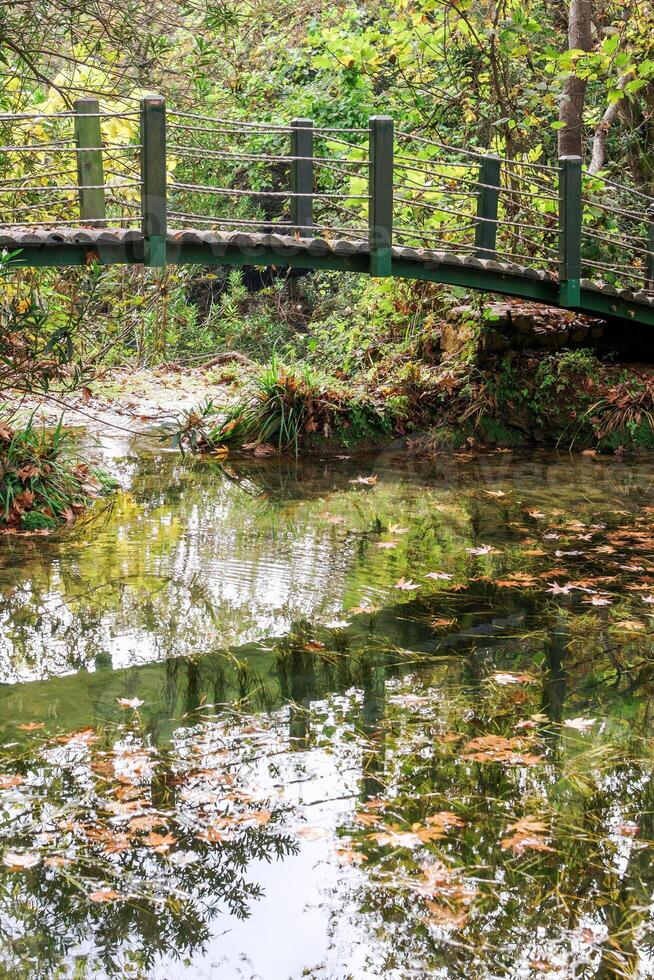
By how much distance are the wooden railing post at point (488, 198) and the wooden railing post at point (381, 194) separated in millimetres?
1053

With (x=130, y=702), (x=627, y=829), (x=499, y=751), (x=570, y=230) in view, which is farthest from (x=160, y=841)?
(x=570, y=230)

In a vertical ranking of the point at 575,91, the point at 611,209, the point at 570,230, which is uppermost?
the point at 575,91

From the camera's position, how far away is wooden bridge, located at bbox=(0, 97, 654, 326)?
737 cm

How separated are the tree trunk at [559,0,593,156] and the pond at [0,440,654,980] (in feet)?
15.6

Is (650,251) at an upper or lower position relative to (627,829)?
upper

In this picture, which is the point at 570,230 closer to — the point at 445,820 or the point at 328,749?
the point at 328,749

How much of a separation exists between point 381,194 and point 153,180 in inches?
76.6

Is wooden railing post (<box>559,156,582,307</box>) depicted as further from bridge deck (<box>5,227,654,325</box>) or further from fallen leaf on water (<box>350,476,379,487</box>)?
fallen leaf on water (<box>350,476,379,487</box>)

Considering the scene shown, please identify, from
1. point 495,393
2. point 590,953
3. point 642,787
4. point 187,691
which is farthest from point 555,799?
point 495,393

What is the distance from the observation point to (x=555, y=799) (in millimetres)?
3686

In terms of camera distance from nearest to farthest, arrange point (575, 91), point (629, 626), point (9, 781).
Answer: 1. point (9, 781)
2. point (629, 626)
3. point (575, 91)

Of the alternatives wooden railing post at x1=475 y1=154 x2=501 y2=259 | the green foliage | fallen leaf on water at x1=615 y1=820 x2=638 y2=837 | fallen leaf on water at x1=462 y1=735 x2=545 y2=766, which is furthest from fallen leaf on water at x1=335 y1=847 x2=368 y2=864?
wooden railing post at x1=475 y1=154 x2=501 y2=259

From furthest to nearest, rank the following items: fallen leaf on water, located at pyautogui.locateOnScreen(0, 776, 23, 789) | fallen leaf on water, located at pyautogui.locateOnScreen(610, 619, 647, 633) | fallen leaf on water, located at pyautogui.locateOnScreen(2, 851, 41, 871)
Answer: fallen leaf on water, located at pyautogui.locateOnScreen(610, 619, 647, 633) → fallen leaf on water, located at pyautogui.locateOnScreen(0, 776, 23, 789) → fallen leaf on water, located at pyautogui.locateOnScreen(2, 851, 41, 871)

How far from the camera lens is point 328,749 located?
4.04 metres
